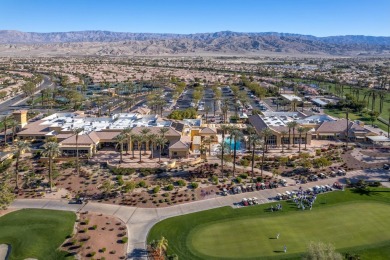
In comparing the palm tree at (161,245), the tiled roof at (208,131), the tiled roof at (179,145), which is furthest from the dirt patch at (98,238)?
the tiled roof at (208,131)

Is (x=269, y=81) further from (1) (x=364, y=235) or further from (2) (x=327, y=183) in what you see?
(1) (x=364, y=235)

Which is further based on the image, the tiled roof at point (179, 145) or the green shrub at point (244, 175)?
the tiled roof at point (179, 145)

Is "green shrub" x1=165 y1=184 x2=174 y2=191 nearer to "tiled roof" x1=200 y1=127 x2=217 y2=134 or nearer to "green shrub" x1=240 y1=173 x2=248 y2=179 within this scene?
"green shrub" x1=240 y1=173 x2=248 y2=179

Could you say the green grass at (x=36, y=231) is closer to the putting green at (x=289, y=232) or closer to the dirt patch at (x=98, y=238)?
the dirt patch at (x=98, y=238)

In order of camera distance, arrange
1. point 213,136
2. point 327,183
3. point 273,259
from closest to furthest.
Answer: point 273,259, point 327,183, point 213,136

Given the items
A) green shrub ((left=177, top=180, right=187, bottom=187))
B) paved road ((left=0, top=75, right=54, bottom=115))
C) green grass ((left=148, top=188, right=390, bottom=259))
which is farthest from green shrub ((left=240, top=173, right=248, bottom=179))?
paved road ((left=0, top=75, right=54, bottom=115))

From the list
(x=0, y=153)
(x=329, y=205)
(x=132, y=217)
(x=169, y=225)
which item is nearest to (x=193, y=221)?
(x=169, y=225)
